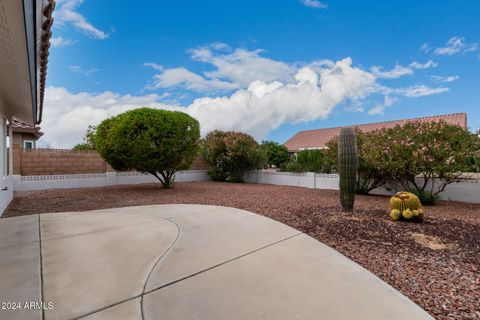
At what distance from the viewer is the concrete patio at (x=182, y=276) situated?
2488 millimetres

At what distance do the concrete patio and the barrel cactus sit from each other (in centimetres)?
292

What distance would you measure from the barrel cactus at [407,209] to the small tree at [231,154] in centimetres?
1102

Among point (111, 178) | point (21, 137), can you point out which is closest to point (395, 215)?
point (111, 178)

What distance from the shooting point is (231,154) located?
55.0 feet

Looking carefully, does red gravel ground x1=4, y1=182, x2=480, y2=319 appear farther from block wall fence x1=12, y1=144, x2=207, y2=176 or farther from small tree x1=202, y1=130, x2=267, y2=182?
small tree x1=202, y1=130, x2=267, y2=182

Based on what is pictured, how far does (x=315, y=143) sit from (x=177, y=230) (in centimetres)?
2422

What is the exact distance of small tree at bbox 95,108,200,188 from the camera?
11.0 m

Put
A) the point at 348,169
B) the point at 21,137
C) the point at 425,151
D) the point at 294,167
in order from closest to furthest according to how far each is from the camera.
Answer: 1. the point at 348,169
2. the point at 425,151
3. the point at 294,167
4. the point at 21,137

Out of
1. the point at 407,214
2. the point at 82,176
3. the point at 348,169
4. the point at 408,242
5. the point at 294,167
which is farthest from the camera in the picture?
the point at 294,167

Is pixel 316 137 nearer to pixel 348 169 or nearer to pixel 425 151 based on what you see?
pixel 425 151

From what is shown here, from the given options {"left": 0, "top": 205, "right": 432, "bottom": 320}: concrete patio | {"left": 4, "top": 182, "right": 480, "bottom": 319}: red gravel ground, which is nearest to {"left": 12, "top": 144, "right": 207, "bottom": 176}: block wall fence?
{"left": 4, "top": 182, "right": 480, "bottom": 319}: red gravel ground

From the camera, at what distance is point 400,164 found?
30.2ft

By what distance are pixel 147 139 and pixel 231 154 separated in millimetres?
6644

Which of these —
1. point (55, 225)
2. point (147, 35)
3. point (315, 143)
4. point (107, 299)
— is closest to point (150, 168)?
point (147, 35)
